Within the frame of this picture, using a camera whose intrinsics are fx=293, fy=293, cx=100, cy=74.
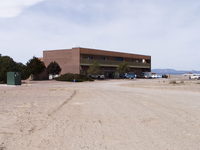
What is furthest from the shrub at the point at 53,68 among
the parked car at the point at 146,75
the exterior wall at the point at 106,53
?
the parked car at the point at 146,75

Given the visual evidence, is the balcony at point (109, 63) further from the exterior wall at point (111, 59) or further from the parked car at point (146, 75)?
the parked car at point (146, 75)

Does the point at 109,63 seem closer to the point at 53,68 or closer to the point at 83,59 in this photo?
the point at 83,59

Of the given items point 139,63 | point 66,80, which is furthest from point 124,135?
point 139,63

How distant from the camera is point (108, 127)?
36.0 feet

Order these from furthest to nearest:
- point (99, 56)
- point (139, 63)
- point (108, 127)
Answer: point (139, 63), point (99, 56), point (108, 127)

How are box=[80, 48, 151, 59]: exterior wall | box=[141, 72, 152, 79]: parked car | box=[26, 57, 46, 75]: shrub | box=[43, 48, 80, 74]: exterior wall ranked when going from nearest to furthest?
1. box=[26, 57, 46, 75]: shrub
2. box=[43, 48, 80, 74]: exterior wall
3. box=[80, 48, 151, 59]: exterior wall
4. box=[141, 72, 152, 79]: parked car

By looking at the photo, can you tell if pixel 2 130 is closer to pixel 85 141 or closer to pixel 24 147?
pixel 24 147

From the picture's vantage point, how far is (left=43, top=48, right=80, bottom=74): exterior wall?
80.5m

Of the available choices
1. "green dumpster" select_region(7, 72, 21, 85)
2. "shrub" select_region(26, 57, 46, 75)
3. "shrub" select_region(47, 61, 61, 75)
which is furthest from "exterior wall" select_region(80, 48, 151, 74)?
"green dumpster" select_region(7, 72, 21, 85)

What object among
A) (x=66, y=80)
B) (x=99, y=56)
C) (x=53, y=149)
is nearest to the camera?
(x=53, y=149)

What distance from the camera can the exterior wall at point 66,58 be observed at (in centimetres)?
8050

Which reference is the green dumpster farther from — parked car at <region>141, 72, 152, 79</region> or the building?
parked car at <region>141, 72, 152, 79</region>

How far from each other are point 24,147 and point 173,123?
6.44 m

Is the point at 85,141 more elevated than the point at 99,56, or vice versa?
the point at 99,56
